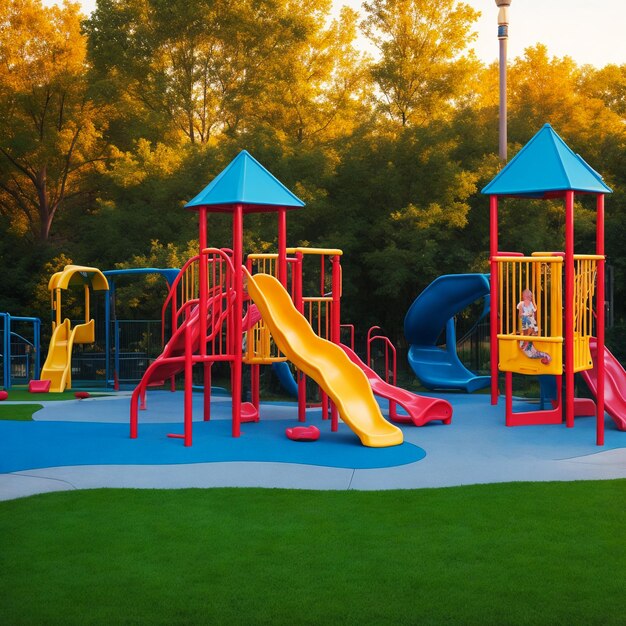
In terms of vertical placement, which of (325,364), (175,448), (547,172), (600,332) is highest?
(547,172)

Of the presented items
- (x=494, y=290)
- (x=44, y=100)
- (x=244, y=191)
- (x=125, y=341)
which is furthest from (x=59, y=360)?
(x=44, y=100)

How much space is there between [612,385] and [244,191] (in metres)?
6.09

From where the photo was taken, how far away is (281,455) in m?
10.5

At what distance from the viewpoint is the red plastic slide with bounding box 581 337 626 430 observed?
12531 millimetres

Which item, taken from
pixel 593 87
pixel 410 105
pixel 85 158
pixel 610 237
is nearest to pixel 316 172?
pixel 410 105

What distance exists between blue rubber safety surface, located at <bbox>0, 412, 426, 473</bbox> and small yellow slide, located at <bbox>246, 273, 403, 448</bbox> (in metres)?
0.26

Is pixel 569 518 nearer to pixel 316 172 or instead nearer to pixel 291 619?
pixel 291 619

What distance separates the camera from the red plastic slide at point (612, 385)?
493 inches

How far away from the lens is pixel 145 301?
88.5ft

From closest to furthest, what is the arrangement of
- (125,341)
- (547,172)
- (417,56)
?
(547,172) < (125,341) < (417,56)

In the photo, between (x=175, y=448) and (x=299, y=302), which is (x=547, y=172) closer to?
(x=299, y=302)

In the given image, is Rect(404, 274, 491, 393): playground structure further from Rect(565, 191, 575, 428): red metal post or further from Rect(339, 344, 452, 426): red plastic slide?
Rect(565, 191, 575, 428): red metal post

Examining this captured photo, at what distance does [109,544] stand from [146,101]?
98.0 feet

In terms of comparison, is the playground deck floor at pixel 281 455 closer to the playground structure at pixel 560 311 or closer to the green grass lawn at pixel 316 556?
the playground structure at pixel 560 311
